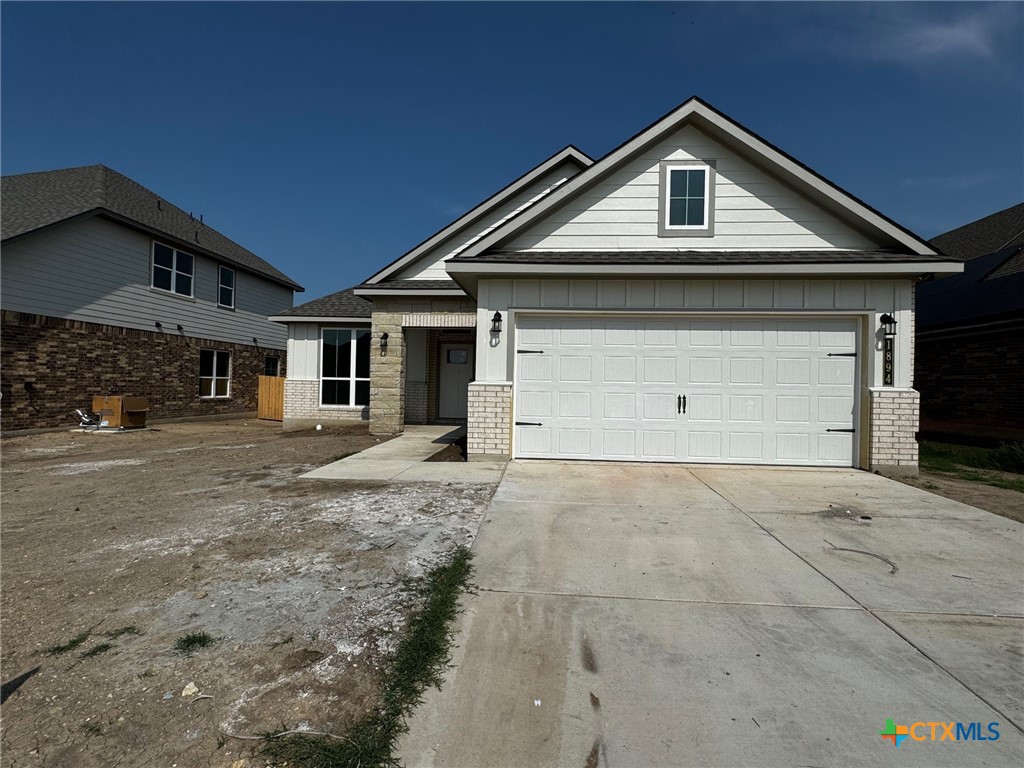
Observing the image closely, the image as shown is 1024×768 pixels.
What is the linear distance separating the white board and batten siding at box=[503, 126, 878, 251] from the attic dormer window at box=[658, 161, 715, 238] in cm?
11

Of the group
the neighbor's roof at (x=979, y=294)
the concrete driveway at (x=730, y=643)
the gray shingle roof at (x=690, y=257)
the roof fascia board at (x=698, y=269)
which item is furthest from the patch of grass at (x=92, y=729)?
the neighbor's roof at (x=979, y=294)

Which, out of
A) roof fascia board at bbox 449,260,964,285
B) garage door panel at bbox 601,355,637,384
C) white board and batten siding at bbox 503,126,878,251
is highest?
white board and batten siding at bbox 503,126,878,251

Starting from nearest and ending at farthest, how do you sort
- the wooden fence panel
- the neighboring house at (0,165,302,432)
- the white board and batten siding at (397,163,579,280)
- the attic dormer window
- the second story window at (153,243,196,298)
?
the attic dormer window → the neighboring house at (0,165,302,432) → the white board and batten siding at (397,163,579,280) → the second story window at (153,243,196,298) → the wooden fence panel

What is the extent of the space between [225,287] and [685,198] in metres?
18.9

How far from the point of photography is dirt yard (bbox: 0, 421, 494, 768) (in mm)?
2246

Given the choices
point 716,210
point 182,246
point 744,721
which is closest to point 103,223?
point 182,246

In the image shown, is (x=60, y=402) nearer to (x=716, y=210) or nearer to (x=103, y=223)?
(x=103, y=223)

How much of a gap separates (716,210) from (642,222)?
131 cm

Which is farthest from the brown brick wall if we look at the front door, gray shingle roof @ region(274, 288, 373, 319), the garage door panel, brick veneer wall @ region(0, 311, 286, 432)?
brick veneer wall @ region(0, 311, 286, 432)

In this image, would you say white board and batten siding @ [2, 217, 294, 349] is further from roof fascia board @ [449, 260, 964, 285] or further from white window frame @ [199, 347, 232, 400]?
roof fascia board @ [449, 260, 964, 285]

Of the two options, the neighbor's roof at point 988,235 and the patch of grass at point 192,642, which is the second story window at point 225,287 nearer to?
the patch of grass at point 192,642

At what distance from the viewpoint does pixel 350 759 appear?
2.03 metres

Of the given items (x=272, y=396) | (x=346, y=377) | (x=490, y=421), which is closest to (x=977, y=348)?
(x=490, y=421)

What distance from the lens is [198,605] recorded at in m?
3.35
